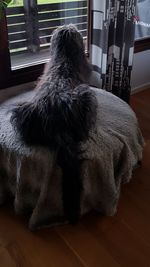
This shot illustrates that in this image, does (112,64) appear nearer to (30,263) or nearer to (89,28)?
(89,28)

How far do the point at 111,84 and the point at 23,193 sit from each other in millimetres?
1280

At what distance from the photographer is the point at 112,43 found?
2.23 m

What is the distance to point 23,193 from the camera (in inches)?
59.4

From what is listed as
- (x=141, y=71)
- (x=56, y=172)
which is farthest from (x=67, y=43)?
(x=141, y=71)

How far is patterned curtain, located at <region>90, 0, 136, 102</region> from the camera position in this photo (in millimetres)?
2119

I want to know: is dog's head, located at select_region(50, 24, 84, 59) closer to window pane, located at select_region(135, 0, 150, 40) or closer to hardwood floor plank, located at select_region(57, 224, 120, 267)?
hardwood floor plank, located at select_region(57, 224, 120, 267)

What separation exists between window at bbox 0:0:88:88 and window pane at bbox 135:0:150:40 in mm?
712

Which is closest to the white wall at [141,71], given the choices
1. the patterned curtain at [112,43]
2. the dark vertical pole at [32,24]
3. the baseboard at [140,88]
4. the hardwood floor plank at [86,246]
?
the baseboard at [140,88]

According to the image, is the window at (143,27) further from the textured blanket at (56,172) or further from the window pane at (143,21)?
the textured blanket at (56,172)

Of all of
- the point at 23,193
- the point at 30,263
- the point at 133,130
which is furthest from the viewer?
the point at 133,130

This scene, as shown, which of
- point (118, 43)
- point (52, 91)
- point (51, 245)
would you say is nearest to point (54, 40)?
point (52, 91)

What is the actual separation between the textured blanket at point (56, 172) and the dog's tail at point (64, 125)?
0.14 ft

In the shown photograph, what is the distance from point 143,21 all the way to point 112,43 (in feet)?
3.03

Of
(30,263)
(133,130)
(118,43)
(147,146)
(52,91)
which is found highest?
(118,43)
